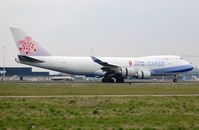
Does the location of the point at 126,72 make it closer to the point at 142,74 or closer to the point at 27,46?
the point at 142,74

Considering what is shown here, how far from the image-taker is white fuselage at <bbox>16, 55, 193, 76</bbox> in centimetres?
5950

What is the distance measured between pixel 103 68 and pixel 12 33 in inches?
585

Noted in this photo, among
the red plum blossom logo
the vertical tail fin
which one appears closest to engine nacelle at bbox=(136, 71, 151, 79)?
A: the vertical tail fin

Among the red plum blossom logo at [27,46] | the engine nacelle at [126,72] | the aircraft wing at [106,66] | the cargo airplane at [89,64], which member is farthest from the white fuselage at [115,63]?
the engine nacelle at [126,72]

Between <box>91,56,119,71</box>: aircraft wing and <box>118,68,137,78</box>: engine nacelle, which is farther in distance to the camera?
<box>91,56,119,71</box>: aircraft wing

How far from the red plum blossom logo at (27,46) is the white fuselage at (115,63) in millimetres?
1789

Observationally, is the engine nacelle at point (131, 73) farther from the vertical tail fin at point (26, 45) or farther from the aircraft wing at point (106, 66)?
the vertical tail fin at point (26, 45)

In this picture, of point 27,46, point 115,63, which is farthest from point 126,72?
point 27,46

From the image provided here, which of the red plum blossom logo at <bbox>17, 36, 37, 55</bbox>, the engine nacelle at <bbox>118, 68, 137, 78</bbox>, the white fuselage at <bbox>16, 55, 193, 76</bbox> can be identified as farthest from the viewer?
the red plum blossom logo at <bbox>17, 36, 37, 55</bbox>

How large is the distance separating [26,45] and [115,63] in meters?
13.4

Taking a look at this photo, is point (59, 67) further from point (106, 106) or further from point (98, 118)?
point (98, 118)

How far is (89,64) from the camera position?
59.7 meters

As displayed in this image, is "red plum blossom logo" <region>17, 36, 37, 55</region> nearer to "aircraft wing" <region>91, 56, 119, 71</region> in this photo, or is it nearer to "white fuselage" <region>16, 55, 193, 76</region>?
"white fuselage" <region>16, 55, 193, 76</region>

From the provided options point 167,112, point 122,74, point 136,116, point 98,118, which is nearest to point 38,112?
point 98,118
